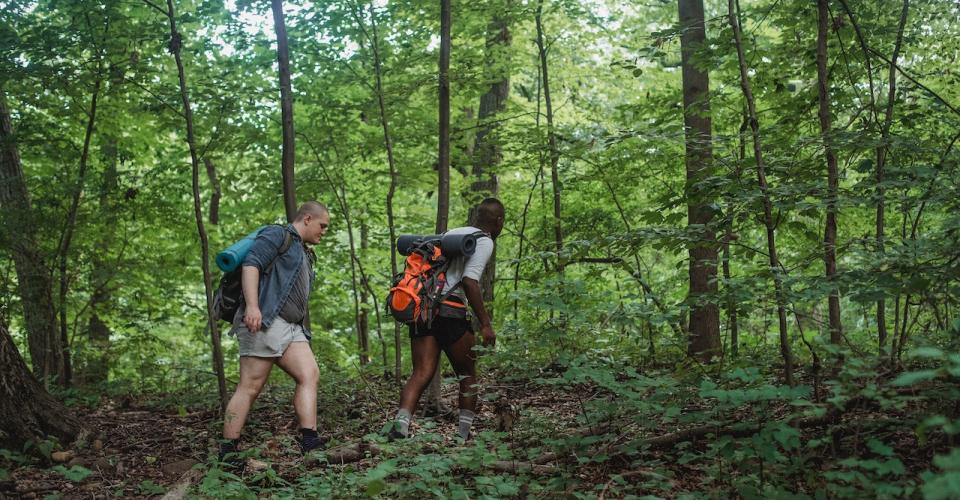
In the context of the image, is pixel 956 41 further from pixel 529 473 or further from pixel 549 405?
pixel 529 473

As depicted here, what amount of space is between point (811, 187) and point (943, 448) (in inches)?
62.3

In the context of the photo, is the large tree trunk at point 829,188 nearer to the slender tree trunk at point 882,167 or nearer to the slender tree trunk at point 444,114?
the slender tree trunk at point 882,167

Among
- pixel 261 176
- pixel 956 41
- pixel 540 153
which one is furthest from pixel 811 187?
pixel 261 176

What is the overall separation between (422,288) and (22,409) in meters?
3.32

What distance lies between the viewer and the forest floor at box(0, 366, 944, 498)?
393cm

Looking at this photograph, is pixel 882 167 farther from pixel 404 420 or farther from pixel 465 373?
pixel 404 420

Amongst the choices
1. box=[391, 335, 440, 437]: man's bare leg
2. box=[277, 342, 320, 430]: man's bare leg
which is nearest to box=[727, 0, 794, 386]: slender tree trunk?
box=[391, 335, 440, 437]: man's bare leg

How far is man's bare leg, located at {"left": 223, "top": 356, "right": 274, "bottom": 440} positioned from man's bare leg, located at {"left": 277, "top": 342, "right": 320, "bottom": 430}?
0.14 m

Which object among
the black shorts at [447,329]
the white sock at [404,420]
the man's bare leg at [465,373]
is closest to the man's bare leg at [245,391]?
the white sock at [404,420]

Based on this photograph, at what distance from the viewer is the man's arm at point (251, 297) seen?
16.8 ft

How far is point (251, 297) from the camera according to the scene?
16.8 ft

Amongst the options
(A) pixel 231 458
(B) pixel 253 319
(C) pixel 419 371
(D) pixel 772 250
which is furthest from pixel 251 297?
(D) pixel 772 250

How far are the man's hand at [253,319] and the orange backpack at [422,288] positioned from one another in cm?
A: 99

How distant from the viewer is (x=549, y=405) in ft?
22.4
